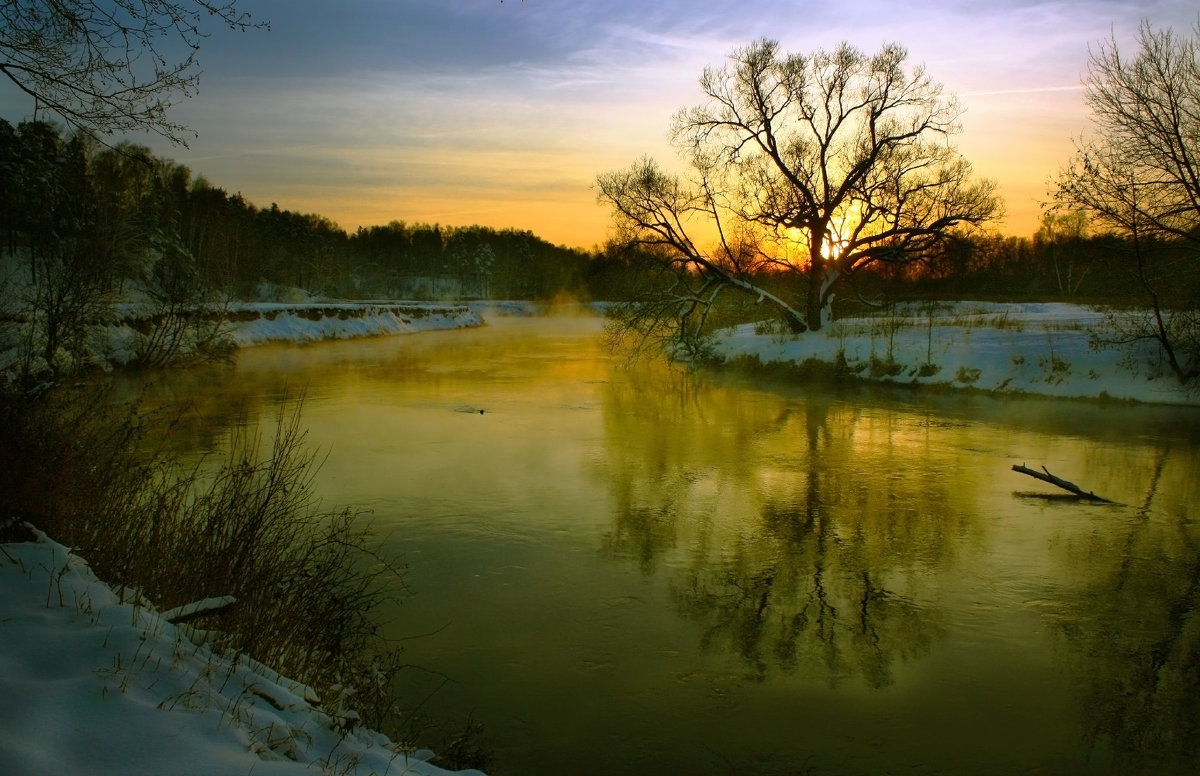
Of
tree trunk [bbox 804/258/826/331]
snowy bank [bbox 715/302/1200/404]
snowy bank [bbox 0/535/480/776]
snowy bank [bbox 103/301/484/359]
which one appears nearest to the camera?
snowy bank [bbox 0/535/480/776]

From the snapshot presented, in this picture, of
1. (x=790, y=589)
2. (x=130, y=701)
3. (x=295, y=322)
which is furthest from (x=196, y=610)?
(x=295, y=322)

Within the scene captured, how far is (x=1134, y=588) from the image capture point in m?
7.04

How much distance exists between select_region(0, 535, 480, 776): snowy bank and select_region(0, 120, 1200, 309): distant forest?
3.62 metres

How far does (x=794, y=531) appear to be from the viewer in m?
8.67

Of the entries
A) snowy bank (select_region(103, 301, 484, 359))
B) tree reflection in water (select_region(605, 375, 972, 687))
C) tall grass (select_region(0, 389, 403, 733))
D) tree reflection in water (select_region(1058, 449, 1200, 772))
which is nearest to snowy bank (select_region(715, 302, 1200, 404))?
tree reflection in water (select_region(605, 375, 972, 687))

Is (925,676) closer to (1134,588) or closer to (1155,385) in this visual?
(1134,588)

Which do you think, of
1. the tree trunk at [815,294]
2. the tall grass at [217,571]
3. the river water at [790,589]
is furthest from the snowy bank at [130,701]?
the tree trunk at [815,294]

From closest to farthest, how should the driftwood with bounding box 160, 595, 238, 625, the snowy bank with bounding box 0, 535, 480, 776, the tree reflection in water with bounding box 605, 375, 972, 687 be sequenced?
the snowy bank with bounding box 0, 535, 480, 776, the driftwood with bounding box 160, 595, 238, 625, the tree reflection in water with bounding box 605, 375, 972, 687

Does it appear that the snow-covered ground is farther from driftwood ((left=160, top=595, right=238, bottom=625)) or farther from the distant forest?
the distant forest

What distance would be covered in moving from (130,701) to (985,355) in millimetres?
22396

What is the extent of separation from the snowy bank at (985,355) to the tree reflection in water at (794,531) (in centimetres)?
630

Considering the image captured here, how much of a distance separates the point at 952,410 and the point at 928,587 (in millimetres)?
11598

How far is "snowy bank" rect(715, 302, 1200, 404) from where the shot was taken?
61.5 ft

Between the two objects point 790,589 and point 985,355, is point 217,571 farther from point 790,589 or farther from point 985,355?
point 985,355
